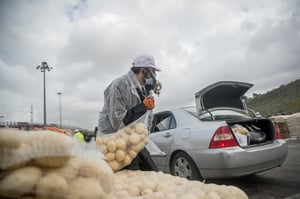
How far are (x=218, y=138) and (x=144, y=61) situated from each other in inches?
70.2

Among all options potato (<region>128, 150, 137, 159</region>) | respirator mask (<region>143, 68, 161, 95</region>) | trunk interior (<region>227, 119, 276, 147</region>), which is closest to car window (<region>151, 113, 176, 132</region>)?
trunk interior (<region>227, 119, 276, 147</region>)

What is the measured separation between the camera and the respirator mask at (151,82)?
9.03ft

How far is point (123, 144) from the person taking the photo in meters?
2.30

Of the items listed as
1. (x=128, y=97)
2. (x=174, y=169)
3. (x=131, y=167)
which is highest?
(x=128, y=97)

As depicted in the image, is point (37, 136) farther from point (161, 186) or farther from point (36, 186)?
point (161, 186)

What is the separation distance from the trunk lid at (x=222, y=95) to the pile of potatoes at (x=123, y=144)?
6.80ft

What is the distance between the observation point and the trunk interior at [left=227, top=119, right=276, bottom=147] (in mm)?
4035

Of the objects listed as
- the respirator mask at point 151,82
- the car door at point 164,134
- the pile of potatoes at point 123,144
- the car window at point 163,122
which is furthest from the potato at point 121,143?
the car window at point 163,122

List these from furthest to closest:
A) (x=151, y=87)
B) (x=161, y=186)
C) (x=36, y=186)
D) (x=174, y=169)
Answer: (x=174, y=169)
(x=151, y=87)
(x=161, y=186)
(x=36, y=186)

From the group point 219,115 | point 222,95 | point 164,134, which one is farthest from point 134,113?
point 222,95

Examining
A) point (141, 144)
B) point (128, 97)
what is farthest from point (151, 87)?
point (141, 144)

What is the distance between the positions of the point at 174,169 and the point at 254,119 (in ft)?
5.04

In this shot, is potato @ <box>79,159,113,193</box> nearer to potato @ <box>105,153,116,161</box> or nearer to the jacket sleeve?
potato @ <box>105,153,116,161</box>

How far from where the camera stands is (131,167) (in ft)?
7.80
